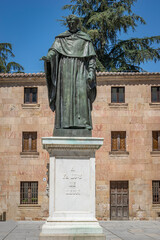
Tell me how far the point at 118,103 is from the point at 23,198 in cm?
A: 853

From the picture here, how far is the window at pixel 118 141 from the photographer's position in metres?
26.2

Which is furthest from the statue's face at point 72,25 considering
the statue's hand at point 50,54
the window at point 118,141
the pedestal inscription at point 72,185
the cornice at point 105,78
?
the window at point 118,141

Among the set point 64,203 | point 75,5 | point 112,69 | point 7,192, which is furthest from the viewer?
point 75,5

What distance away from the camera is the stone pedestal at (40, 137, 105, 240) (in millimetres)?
8508

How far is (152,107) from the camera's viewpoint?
86.7ft

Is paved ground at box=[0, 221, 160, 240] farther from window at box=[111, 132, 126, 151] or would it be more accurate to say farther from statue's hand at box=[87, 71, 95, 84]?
window at box=[111, 132, 126, 151]

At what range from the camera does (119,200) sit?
2552cm

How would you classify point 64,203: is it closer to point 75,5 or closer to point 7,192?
point 7,192

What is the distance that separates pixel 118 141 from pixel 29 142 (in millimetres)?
5727

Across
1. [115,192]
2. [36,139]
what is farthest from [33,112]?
[115,192]

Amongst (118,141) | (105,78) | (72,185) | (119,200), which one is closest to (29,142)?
(118,141)

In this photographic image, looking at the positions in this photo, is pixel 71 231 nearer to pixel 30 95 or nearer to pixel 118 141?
pixel 118 141

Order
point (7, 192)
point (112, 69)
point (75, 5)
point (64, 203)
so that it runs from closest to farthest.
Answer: point (64, 203)
point (7, 192)
point (112, 69)
point (75, 5)

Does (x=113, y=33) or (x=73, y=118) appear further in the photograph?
(x=113, y=33)
